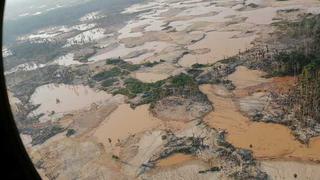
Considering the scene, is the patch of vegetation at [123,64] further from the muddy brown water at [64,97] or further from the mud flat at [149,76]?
the muddy brown water at [64,97]

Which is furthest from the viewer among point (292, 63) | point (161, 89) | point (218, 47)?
point (218, 47)

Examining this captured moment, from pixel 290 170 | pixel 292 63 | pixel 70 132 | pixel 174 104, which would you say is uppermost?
pixel 292 63

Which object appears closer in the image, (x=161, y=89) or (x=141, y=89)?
(x=161, y=89)

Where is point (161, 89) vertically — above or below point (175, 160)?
above

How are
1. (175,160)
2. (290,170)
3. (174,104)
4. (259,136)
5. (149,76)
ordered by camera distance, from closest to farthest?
1. (290,170)
2. (175,160)
3. (259,136)
4. (174,104)
5. (149,76)

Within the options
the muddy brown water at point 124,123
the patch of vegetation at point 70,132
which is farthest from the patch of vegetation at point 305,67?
the patch of vegetation at point 70,132

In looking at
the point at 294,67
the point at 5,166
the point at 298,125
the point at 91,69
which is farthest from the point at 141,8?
the point at 5,166

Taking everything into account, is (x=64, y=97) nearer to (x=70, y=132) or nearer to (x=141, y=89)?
(x=141, y=89)

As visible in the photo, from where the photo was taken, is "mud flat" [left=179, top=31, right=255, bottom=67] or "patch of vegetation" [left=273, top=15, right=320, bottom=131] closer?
"patch of vegetation" [left=273, top=15, right=320, bottom=131]

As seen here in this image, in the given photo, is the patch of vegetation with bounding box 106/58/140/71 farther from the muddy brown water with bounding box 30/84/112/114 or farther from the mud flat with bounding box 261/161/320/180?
the mud flat with bounding box 261/161/320/180

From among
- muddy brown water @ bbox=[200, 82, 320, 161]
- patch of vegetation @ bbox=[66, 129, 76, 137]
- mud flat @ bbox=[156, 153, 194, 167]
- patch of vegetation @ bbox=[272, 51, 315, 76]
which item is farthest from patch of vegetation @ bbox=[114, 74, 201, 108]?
mud flat @ bbox=[156, 153, 194, 167]

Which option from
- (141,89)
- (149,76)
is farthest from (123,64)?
(141,89)
